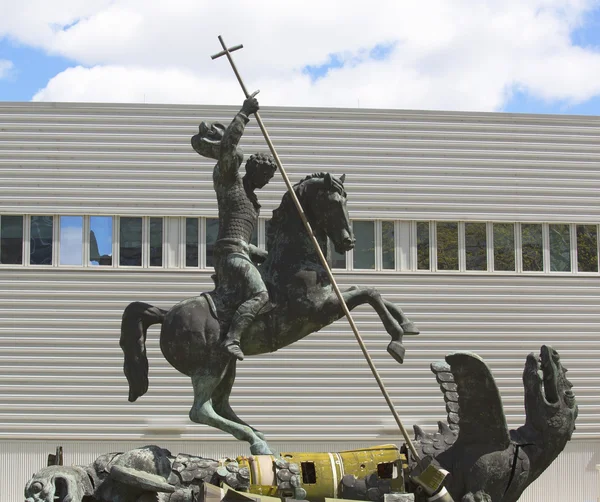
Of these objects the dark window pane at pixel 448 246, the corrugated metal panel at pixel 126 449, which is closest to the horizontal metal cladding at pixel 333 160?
the dark window pane at pixel 448 246

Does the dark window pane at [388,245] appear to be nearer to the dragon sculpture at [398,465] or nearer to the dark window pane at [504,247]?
the dark window pane at [504,247]

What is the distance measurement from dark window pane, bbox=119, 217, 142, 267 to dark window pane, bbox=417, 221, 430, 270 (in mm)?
6789

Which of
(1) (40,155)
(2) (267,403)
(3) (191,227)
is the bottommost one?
(2) (267,403)

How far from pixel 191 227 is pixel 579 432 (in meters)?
10.6

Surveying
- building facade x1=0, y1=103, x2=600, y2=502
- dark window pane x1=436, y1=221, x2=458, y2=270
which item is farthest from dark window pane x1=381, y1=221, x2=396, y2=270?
dark window pane x1=436, y1=221, x2=458, y2=270

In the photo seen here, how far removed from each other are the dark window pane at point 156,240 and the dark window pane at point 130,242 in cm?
29

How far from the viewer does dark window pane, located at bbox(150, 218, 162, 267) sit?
96.1 ft

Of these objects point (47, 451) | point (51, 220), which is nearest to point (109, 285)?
point (51, 220)

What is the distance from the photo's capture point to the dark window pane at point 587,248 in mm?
30594

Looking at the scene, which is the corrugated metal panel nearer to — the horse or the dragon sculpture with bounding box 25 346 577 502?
the horse

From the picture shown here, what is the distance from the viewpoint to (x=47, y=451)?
2861 cm

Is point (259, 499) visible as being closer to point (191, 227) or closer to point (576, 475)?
point (191, 227)

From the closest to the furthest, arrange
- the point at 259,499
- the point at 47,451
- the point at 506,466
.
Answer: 1. the point at 259,499
2. the point at 506,466
3. the point at 47,451

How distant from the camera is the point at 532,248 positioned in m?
30.4
